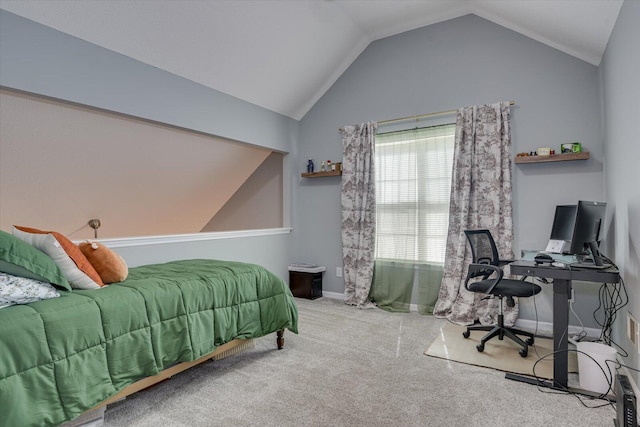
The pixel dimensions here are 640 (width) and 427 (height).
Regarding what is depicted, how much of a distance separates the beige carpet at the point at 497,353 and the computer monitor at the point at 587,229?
866 millimetres

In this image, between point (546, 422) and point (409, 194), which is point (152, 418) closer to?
point (546, 422)

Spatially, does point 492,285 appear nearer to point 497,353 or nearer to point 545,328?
point 497,353

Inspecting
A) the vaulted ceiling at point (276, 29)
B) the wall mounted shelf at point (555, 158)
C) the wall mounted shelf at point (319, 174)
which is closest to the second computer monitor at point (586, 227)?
the wall mounted shelf at point (555, 158)

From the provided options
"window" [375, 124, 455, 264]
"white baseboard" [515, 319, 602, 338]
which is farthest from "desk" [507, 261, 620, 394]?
"window" [375, 124, 455, 264]

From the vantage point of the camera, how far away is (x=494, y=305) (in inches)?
138

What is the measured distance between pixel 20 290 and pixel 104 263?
1.92ft

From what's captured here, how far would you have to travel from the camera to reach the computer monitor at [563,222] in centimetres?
299

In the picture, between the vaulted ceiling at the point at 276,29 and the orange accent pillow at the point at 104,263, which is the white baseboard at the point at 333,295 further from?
the orange accent pillow at the point at 104,263

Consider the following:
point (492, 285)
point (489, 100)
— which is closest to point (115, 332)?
point (492, 285)

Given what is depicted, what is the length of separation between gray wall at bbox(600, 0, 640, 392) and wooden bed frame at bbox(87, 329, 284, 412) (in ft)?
8.05

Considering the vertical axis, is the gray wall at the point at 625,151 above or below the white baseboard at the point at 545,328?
above

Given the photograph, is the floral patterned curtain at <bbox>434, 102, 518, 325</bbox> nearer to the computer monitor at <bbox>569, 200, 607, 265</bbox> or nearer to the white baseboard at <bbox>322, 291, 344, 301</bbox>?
the computer monitor at <bbox>569, 200, 607, 265</bbox>

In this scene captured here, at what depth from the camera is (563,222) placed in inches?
121

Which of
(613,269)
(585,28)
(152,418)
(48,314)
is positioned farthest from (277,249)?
(585,28)
